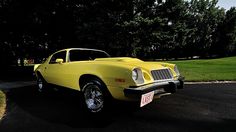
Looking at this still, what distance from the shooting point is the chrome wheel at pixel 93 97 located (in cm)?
668

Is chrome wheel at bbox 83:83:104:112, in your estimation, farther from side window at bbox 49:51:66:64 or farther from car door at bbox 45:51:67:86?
side window at bbox 49:51:66:64

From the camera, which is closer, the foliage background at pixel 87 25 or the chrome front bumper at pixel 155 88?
the chrome front bumper at pixel 155 88

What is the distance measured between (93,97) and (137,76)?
1.39 meters

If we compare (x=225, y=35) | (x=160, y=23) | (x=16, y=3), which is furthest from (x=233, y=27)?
(x=16, y=3)

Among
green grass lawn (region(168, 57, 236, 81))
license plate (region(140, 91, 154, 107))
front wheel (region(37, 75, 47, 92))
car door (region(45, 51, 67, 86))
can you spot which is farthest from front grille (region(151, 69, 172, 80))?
green grass lawn (region(168, 57, 236, 81))

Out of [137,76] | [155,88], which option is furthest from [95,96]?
[155,88]

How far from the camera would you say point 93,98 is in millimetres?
6891

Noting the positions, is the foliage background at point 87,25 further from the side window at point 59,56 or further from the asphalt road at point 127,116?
the asphalt road at point 127,116

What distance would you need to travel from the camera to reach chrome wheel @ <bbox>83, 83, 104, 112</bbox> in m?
6.68

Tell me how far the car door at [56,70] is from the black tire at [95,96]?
1128 millimetres

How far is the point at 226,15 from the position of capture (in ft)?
226

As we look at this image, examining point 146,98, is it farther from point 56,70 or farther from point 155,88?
point 56,70

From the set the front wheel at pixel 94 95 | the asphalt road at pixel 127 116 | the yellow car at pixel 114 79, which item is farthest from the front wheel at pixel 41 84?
the front wheel at pixel 94 95

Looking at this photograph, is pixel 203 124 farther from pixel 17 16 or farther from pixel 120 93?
pixel 17 16
